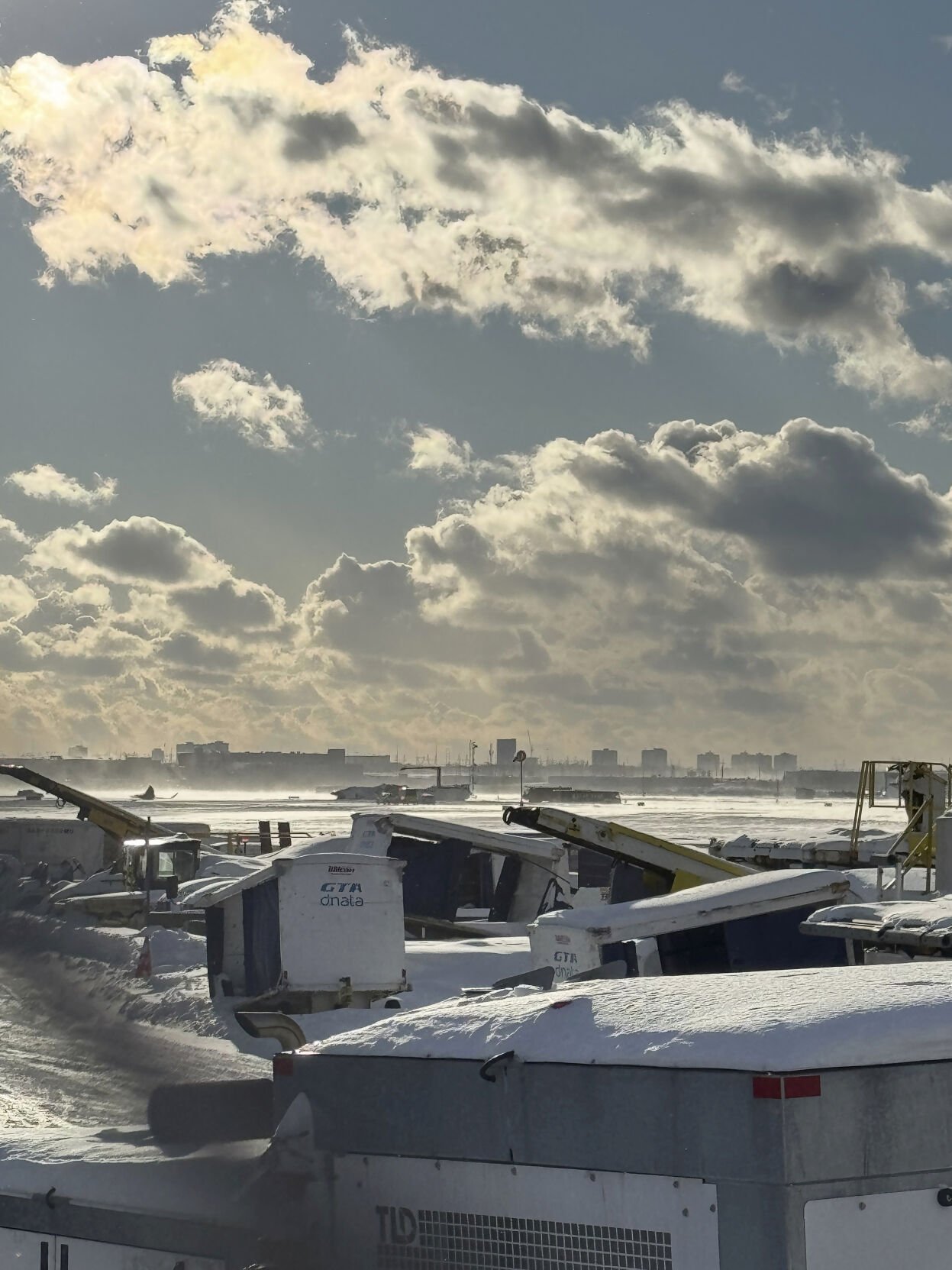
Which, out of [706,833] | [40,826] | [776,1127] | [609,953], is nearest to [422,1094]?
[776,1127]

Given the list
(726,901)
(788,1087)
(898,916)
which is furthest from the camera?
(726,901)

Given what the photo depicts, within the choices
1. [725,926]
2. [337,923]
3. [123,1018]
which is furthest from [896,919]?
[123,1018]

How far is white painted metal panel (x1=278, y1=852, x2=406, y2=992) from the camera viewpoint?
58.7 ft

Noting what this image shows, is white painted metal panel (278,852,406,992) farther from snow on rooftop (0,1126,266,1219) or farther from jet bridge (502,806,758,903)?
snow on rooftop (0,1126,266,1219)

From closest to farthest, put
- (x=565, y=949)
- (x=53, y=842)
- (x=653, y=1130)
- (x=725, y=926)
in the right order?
1. (x=653, y=1130)
2. (x=725, y=926)
3. (x=565, y=949)
4. (x=53, y=842)

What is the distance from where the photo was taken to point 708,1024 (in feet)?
14.6

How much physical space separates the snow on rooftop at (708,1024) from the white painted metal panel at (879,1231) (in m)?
0.39

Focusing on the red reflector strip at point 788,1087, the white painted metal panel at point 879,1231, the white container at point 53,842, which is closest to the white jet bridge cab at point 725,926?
the white painted metal panel at point 879,1231

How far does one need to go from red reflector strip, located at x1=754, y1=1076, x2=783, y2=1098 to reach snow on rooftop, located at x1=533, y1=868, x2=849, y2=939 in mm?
8677

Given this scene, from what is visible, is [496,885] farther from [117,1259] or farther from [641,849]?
[117,1259]

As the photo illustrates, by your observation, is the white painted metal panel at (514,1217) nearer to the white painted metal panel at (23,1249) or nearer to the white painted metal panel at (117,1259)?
the white painted metal panel at (117,1259)

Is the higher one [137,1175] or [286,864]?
[137,1175]

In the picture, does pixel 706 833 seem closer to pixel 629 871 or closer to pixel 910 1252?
pixel 629 871

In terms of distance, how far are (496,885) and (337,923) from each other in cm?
1210
